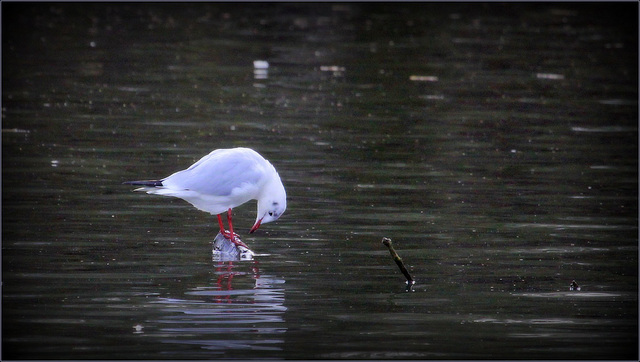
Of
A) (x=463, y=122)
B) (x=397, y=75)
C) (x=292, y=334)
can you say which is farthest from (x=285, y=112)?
(x=292, y=334)

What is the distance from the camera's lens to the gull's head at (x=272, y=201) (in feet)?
33.6

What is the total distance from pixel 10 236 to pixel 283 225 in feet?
8.95

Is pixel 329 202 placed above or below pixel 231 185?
below

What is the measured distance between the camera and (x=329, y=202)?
39.8 ft

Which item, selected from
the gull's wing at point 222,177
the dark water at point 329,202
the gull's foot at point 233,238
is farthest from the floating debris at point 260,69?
the gull's foot at point 233,238

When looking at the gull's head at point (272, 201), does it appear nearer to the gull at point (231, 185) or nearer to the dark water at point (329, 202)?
the gull at point (231, 185)

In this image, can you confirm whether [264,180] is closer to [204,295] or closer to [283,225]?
[283,225]

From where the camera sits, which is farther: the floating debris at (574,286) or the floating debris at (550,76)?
the floating debris at (550,76)

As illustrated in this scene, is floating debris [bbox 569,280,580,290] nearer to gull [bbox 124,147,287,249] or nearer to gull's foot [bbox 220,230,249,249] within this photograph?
gull [bbox 124,147,287,249]

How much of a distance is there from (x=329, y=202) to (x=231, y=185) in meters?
2.05

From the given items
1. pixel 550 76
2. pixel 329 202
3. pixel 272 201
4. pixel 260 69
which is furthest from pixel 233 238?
pixel 550 76

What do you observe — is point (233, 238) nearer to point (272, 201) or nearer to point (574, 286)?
point (272, 201)

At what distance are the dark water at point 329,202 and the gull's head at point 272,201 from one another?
326 millimetres

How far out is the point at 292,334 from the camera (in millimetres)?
7816
